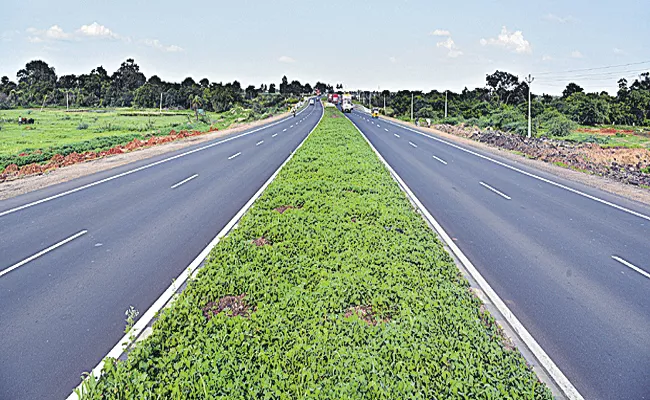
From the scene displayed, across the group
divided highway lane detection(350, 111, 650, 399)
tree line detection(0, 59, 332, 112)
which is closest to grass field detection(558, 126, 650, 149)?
divided highway lane detection(350, 111, 650, 399)

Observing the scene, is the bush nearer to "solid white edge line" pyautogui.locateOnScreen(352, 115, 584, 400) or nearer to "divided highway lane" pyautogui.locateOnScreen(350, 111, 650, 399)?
"divided highway lane" pyautogui.locateOnScreen(350, 111, 650, 399)

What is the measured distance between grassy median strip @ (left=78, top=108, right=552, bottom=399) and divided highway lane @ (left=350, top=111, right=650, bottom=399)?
2.71 ft

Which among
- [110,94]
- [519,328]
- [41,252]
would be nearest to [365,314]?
[519,328]

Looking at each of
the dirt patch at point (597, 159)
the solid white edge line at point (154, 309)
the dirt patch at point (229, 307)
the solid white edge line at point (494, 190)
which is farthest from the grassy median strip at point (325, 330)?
the dirt patch at point (597, 159)

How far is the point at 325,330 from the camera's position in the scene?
16.3ft

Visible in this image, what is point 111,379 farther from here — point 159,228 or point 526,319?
point 159,228

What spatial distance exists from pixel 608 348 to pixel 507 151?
24.0m

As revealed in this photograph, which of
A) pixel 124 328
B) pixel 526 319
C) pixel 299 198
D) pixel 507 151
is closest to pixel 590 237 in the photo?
pixel 526 319

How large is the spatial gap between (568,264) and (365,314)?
4.51 m

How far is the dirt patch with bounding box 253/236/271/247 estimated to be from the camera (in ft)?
26.0

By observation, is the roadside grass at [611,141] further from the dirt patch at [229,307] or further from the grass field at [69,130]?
the grass field at [69,130]

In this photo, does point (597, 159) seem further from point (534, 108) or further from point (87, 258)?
point (534, 108)

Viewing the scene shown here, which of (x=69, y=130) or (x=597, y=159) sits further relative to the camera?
(x=69, y=130)

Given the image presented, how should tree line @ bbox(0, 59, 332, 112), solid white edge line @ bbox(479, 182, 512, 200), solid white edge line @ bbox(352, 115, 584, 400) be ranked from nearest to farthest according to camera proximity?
1. solid white edge line @ bbox(352, 115, 584, 400)
2. solid white edge line @ bbox(479, 182, 512, 200)
3. tree line @ bbox(0, 59, 332, 112)
